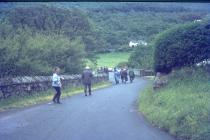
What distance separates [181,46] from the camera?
28.2 feet

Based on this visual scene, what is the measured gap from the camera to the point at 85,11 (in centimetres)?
766

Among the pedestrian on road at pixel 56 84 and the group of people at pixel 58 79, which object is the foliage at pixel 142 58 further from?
the pedestrian on road at pixel 56 84

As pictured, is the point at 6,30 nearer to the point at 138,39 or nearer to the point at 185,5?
the point at 138,39

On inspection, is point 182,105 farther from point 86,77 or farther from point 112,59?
point 86,77

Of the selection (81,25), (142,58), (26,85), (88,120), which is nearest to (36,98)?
(26,85)

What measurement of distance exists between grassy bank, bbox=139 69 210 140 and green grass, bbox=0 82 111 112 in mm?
939

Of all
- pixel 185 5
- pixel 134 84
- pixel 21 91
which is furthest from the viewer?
pixel 21 91

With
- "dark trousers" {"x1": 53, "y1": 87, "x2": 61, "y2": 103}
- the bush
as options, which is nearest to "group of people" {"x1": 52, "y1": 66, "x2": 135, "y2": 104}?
"dark trousers" {"x1": 53, "y1": 87, "x2": 61, "y2": 103}

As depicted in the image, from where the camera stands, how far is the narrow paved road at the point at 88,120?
24.4 feet

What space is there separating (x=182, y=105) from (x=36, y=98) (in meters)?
2.86

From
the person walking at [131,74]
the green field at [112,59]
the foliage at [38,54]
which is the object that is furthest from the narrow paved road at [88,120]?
the foliage at [38,54]

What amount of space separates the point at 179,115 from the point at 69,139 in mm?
1738

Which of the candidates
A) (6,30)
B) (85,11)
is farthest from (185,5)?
(6,30)

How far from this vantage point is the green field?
7598mm
